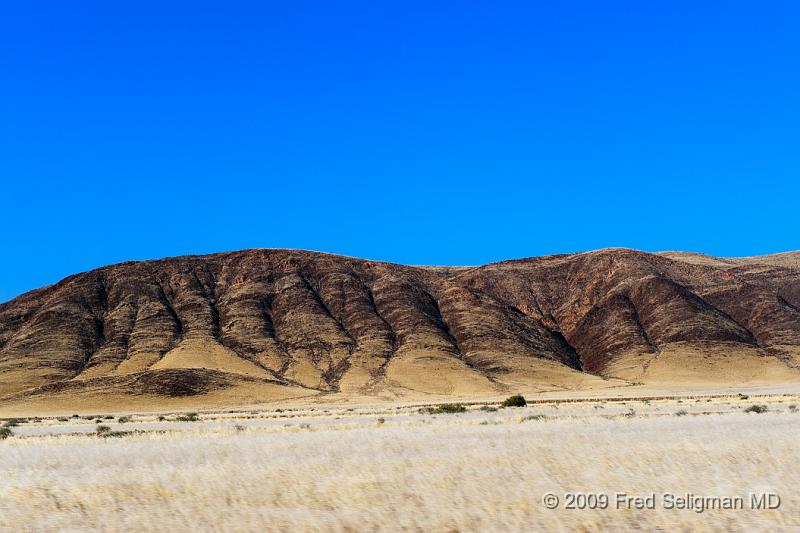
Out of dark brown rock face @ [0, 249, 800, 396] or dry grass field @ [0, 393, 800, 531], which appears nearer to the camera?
dry grass field @ [0, 393, 800, 531]

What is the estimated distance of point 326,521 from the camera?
9.98 meters

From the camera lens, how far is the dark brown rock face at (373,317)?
10688 centimetres

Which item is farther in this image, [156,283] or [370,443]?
[156,283]

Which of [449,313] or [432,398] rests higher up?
[449,313]

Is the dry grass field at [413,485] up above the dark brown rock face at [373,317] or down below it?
below

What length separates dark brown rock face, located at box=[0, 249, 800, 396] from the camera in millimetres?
106875

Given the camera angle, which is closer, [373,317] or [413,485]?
[413,485]

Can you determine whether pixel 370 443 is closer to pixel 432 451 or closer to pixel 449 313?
pixel 432 451

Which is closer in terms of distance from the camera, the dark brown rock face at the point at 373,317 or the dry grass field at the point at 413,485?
the dry grass field at the point at 413,485

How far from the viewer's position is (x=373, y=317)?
12281 cm

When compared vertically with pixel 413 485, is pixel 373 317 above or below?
above

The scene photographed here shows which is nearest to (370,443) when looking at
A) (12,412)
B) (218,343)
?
(12,412)

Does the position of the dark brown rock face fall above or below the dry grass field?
above

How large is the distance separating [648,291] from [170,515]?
414ft
